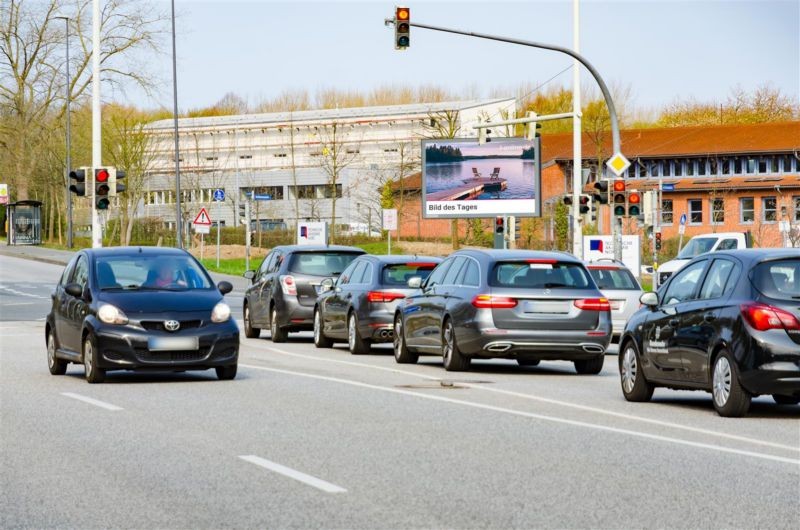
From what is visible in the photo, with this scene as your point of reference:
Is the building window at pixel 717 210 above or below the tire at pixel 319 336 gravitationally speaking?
above

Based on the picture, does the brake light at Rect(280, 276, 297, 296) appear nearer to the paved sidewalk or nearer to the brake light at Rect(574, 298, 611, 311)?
the brake light at Rect(574, 298, 611, 311)

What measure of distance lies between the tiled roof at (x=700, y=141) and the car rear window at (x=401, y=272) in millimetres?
66022

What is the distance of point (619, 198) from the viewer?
35031 mm

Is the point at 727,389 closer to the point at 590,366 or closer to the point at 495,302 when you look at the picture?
the point at 495,302

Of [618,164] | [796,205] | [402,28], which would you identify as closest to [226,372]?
[402,28]

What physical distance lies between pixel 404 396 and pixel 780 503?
742 cm

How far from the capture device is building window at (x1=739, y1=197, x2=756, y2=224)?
87.4 m

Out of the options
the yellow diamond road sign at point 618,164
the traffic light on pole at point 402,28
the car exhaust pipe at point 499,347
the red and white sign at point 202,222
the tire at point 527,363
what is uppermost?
the traffic light on pole at point 402,28

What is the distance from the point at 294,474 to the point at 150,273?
9235mm

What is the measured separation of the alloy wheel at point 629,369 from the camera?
15.2m

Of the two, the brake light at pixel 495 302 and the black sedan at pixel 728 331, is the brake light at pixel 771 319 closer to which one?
the black sedan at pixel 728 331

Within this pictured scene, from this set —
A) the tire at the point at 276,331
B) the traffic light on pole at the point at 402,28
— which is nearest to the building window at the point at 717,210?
the traffic light on pole at the point at 402,28

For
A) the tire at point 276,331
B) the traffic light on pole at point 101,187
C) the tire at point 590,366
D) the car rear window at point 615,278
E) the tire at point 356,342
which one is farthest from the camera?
the traffic light on pole at point 101,187

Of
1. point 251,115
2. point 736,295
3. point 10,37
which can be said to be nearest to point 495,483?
point 736,295
